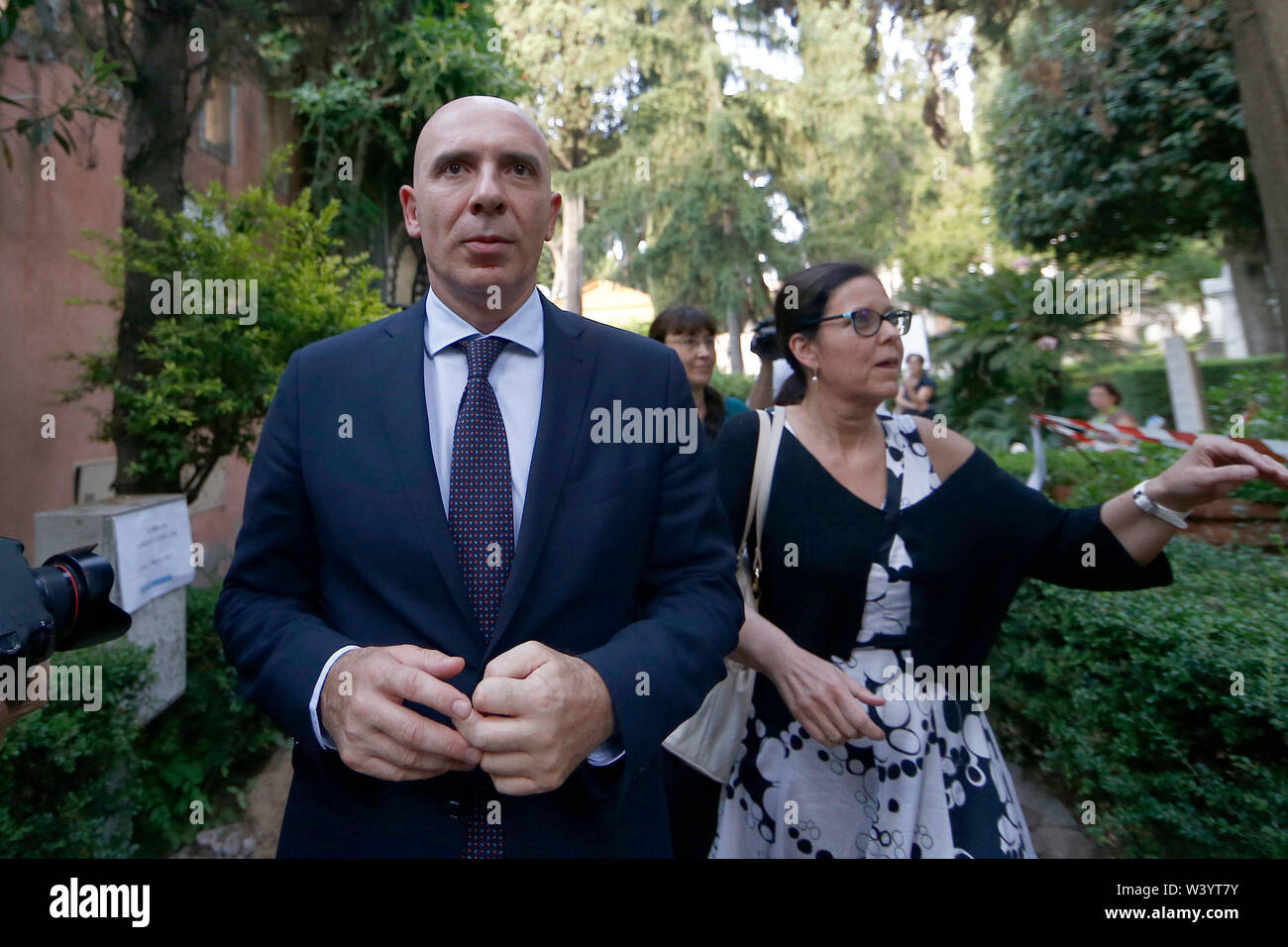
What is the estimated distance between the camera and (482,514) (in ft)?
5.23

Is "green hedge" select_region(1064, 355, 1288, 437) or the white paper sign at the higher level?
"green hedge" select_region(1064, 355, 1288, 437)

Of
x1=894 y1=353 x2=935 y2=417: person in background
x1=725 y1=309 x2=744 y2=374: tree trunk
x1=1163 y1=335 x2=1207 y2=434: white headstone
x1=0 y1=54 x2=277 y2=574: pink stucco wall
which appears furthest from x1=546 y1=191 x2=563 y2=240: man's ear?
x1=725 y1=309 x2=744 y2=374: tree trunk

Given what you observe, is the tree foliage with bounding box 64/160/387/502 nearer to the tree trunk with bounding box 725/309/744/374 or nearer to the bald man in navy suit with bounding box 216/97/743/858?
the bald man in navy suit with bounding box 216/97/743/858

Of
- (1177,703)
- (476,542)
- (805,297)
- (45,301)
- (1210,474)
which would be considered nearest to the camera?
(476,542)

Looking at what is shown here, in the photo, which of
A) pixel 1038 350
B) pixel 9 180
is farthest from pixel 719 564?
pixel 1038 350

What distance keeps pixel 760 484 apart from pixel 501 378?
3.25 feet

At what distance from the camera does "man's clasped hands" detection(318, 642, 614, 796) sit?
4.26 feet

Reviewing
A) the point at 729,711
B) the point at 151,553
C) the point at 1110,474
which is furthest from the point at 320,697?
the point at 1110,474

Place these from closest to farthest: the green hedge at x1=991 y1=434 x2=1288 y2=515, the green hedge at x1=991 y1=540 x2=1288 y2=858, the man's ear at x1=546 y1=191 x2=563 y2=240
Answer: the man's ear at x1=546 y1=191 x2=563 y2=240 < the green hedge at x1=991 y1=540 x2=1288 y2=858 < the green hedge at x1=991 y1=434 x2=1288 y2=515

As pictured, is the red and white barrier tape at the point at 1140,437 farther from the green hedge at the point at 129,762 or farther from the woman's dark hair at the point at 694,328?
the green hedge at the point at 129,762

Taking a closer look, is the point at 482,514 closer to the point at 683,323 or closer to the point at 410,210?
the point at 410,210
